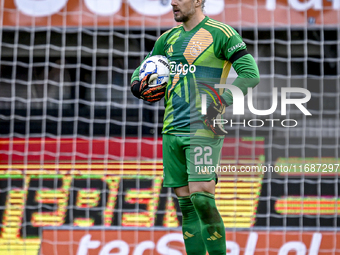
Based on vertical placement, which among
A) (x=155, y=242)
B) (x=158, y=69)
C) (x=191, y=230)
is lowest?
(x=155, y=242)

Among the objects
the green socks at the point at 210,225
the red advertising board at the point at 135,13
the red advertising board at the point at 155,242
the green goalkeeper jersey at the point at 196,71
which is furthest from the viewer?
the red advertising board at the point at 135,13

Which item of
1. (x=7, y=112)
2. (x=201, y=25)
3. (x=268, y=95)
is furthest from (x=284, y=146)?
(x=7, y=112)

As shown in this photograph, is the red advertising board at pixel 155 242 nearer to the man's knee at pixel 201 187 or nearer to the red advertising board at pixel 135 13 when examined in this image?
the man's knee at pixel 201 187

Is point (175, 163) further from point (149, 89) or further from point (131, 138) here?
point (131, 138)

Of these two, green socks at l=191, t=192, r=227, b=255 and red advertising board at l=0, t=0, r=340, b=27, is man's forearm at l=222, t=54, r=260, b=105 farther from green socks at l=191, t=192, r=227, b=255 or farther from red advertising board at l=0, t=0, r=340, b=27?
red advertising board at l=0, t=0, r=340, b=27

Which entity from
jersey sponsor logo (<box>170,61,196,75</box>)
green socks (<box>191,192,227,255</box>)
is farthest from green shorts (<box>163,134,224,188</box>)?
jersey sponsor logo (<box>170,61,196,75</box>)

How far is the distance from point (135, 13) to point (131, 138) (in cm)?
121

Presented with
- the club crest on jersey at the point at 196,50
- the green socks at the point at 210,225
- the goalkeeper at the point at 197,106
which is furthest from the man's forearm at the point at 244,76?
the green socks at the point at 210,225

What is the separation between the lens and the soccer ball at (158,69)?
2.40 meters

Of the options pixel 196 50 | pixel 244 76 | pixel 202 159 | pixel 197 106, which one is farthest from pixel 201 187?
pixel 196 50

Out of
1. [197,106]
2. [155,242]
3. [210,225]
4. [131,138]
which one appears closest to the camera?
[210,225]

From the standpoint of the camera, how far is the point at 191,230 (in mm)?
2352

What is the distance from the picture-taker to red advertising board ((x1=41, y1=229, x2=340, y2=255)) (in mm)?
3900

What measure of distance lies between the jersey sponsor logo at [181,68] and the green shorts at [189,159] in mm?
330
